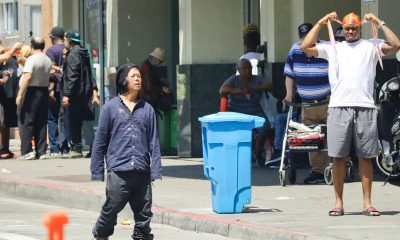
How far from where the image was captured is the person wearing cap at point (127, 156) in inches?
410

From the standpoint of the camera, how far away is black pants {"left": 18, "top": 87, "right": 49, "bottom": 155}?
20062 millimetres

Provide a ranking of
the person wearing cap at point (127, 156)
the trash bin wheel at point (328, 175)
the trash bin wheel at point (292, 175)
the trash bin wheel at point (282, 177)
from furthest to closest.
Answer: the trash bin wheel at point (292, 175)
the trash bin wheel at point (328, 175)
the trash bin wheel at point (282, 177)
the person wearing cap at point (127, 156)

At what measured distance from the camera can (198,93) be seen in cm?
1967

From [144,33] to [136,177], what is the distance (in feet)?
39.3

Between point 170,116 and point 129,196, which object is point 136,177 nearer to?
point 129,196

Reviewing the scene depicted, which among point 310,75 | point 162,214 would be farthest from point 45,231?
point 310,75

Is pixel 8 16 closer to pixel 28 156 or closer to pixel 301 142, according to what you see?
pixel 28 156

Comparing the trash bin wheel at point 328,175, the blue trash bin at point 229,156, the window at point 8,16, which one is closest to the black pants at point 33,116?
the trash bin wheel at point 328,175

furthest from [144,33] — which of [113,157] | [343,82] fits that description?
[113,157]

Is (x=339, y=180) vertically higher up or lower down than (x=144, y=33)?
lower down

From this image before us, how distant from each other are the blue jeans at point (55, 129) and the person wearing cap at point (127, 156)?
1055 cm

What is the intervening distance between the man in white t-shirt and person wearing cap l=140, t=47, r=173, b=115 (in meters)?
1.64

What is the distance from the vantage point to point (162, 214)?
12.9 meters

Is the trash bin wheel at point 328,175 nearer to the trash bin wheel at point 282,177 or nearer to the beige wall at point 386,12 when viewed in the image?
the trash bin wheel at point 282,177
